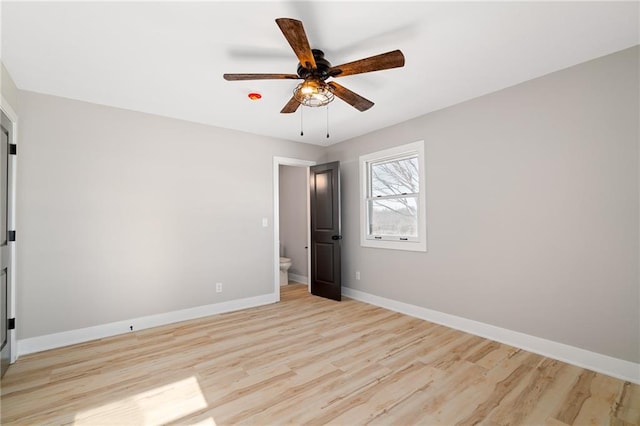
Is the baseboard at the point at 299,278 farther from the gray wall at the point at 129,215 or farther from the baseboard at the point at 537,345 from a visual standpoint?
the baseboard at the point at 537,345

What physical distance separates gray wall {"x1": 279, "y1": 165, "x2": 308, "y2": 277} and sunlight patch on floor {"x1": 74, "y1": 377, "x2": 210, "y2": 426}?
147 inches

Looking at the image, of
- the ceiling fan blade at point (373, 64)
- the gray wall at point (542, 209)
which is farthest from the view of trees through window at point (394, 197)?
the ceiling fan blade at point (373, 64)

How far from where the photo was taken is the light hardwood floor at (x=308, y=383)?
189 cm

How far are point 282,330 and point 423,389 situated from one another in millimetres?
1655

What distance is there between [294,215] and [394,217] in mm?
2484

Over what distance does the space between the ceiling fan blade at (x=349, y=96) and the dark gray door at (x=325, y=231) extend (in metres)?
1.94

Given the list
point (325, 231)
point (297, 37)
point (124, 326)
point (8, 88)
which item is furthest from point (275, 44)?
point (124, 326)

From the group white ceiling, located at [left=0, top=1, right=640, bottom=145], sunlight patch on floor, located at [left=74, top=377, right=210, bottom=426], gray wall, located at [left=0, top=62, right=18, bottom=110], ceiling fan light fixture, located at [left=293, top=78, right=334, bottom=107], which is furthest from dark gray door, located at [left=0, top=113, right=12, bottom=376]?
ceiling fan light fixture, located at [left=293, top=78, right=334, bottom=107]

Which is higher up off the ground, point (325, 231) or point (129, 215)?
point (129, 215)

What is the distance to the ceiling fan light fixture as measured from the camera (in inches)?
88.5

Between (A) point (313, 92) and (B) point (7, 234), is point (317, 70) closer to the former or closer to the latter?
(A) point (313, 92)

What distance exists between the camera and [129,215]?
11.1 feet

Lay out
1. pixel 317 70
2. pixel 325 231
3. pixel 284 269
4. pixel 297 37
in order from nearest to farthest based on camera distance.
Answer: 1. pixel 297 37
2. pixel 317 70
3. pixel 325 231
4. pixel 284 269

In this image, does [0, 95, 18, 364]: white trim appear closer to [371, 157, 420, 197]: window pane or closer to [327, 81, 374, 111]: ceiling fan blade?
[327, 81, 374, 111]: ceiling fan blade
